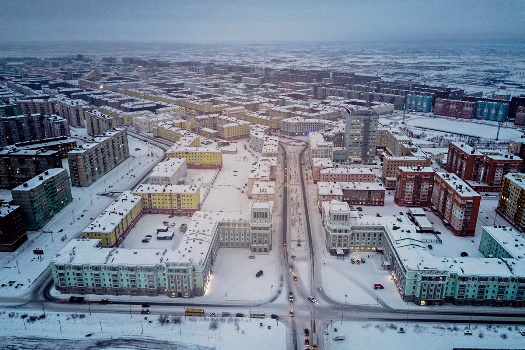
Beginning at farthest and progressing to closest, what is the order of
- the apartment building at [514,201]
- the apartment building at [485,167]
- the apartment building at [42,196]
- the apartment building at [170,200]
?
the apartment building at [485,167] → the apartment building at [170,200] → the apartment building at [514,201] → the apartment building at [42,196]

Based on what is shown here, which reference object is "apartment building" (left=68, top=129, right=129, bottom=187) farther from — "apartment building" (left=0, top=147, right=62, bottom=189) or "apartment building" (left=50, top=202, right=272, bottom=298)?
"apartment building" (left=50, top=202, right=272, bottom=298)

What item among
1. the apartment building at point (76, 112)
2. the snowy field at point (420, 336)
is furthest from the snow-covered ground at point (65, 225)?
the apartment building at point (76, 112)

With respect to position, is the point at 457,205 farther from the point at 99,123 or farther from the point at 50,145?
the point at 99,123

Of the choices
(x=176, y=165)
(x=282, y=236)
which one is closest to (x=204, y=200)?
(x=176, y=165)

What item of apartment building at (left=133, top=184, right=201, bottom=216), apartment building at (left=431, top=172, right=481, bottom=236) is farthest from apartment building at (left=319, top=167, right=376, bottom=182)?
apartment building at (left=133, top=184, right=201, bottom=216)

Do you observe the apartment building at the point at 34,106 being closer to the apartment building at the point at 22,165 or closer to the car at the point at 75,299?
the apartment building at the point at 22,165

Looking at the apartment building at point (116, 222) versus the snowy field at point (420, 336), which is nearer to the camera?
the snowy field at point (420, 336)

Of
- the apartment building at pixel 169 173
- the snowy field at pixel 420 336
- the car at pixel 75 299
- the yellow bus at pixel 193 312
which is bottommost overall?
the snowy field at pixel 420 336

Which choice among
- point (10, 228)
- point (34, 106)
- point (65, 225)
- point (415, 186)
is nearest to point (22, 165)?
point (65, 225)
